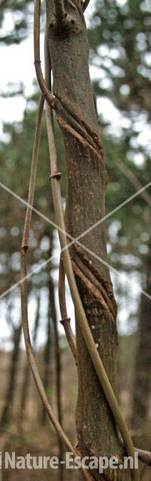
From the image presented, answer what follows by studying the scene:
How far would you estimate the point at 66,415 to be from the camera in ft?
20.8

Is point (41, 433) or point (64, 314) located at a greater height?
point (41, 433)

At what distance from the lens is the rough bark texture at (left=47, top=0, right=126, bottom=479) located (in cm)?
65

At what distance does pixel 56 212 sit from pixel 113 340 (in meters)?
0.14

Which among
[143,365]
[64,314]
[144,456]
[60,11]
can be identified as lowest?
[144,456]

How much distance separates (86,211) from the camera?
0.69m

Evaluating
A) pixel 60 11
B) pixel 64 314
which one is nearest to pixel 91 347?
pixel 64 314

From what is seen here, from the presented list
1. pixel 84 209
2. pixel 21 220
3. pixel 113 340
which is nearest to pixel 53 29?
pixel 84 209

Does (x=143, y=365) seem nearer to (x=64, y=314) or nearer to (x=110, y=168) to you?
(x=110, y=168)

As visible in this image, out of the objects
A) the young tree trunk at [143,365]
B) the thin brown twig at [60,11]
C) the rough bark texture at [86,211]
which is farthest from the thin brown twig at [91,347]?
the young tree trunk at [143,365]

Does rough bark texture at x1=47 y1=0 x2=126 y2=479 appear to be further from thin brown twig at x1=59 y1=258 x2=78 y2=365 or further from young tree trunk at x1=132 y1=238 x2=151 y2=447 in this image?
young tree trunk at x1=132 y1=238 x2=151 y2=447

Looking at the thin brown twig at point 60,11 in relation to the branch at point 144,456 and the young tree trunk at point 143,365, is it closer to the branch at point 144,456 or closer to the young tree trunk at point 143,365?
the branch at point 144,456

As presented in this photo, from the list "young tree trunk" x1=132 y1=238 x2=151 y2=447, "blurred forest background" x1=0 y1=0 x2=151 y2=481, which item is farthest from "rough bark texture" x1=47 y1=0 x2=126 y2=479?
"young tree trunk" x1=132 y1=238 x2=151 y2=447

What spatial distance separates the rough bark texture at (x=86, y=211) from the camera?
2.13ft

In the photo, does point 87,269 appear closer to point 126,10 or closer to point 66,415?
point 126,10
